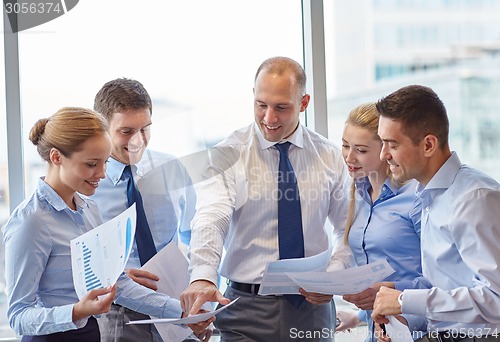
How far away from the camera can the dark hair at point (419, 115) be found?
2045mm

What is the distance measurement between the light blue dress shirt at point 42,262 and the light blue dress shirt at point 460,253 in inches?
38.4

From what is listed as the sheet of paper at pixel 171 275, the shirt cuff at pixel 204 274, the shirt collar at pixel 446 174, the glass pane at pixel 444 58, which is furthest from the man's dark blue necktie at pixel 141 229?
the glass pane at pixel 444 58

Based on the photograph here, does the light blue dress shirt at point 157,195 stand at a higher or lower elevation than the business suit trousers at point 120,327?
higher

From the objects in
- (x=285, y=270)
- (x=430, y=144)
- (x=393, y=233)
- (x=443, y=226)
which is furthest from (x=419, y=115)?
(x=285, y=270)

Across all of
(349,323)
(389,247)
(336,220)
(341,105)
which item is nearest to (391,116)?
(389,247)

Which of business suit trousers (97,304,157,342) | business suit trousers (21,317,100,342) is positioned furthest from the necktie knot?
business suit trousers (21,317,100,342)

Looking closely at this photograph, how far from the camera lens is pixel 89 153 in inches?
84.4

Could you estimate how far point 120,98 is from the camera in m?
2.56

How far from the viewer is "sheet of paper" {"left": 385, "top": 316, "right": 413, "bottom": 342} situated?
195cm

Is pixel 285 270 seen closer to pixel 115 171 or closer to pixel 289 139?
pixel 289 139

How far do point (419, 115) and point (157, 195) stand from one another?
1066mm

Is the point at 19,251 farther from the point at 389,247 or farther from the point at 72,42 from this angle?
the point at 72,42

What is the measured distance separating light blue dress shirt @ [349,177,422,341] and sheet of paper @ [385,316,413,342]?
0.18m

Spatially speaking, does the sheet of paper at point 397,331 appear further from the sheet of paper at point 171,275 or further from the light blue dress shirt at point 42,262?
the light blue dress shirt at point 42,262
